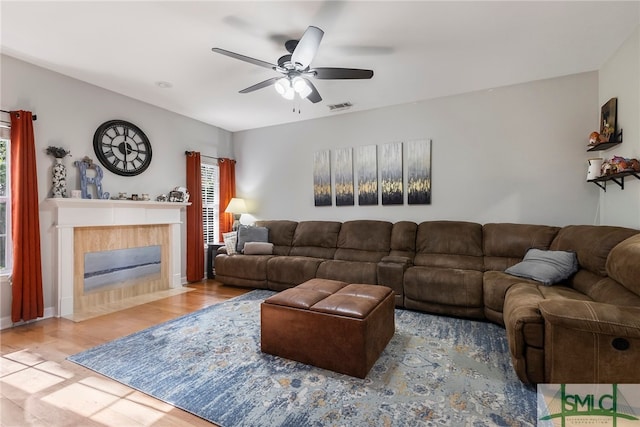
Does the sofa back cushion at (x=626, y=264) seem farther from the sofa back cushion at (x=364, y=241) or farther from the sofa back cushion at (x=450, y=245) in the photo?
the sofa back cushion at (x=364, y=241)

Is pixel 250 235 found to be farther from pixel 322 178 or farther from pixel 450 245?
pixel 450 245

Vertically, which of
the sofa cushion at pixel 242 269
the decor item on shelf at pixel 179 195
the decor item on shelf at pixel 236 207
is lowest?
the sofa cushion at pixel 242 269

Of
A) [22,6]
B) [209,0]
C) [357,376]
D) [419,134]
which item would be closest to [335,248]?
[419,134]

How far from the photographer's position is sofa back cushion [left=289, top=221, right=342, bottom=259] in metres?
4.36

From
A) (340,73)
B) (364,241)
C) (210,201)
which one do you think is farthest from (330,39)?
(210,201)

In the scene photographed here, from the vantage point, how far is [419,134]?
4125 mm

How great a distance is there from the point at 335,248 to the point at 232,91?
8.43 feet

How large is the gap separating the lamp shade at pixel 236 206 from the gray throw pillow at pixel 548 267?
408 cm

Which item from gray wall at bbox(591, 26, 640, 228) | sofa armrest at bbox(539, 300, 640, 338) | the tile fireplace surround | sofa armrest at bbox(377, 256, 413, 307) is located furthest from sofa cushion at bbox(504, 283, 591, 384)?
the tile fireplace surround

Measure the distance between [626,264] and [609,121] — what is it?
72.8 inches

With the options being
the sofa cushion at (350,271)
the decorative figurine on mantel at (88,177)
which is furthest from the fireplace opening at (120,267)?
the sofa cushion at (350,271)

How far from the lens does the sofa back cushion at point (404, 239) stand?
383 cm

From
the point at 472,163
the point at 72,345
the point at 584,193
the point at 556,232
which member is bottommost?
the point at 72,345

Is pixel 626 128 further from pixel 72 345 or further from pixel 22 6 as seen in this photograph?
pixel 72 345
